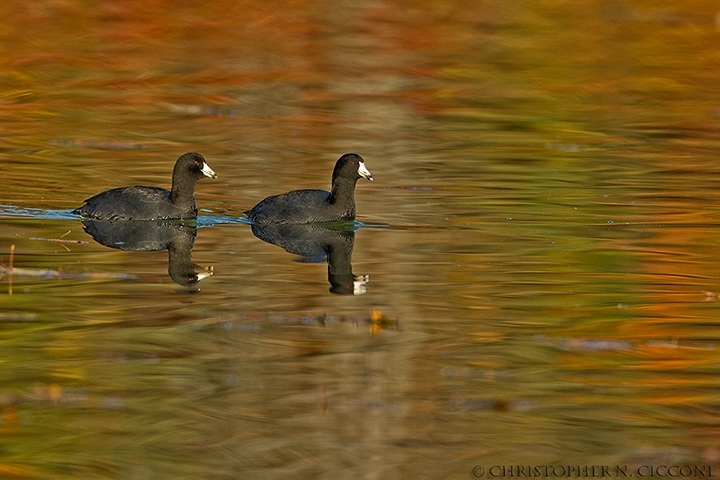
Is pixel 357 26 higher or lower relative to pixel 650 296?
higher

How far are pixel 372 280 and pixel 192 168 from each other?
412cm

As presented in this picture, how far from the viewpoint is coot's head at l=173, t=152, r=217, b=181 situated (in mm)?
15844

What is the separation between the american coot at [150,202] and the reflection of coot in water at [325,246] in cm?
88

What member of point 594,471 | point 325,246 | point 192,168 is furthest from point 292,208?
point 594,471

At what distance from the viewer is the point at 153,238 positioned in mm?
14797

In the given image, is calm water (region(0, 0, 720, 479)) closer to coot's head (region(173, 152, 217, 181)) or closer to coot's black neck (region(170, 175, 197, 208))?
coot's black neck (region(170, 175, 197, 208))

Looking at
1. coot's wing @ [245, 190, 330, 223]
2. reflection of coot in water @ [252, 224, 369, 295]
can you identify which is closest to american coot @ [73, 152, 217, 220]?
coot's wing @ [245, 190, 330, 223]

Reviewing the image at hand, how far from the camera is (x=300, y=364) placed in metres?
9.50

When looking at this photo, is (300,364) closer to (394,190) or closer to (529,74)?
(394,190)

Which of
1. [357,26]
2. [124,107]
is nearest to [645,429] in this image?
[124,107]

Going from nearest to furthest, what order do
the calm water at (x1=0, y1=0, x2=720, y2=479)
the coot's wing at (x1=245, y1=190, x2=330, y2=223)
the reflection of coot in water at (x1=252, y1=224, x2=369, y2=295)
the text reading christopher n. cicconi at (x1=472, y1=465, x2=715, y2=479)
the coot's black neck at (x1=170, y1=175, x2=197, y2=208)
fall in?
the text reading christopher n. cicconi at (x1=472, y1=465, x2=715, y2=479)
the calm water at (x1=0, y1=0, x2=720, y2=479)
the reflection of coot in water at (x1=252, y1=224, x2=369, y2=295)
the coot's wing at (x1=245, y1=190, x2=330, y2=223)
the coot's black neck at (x1=170, y1=175, x2=197, y2=208)

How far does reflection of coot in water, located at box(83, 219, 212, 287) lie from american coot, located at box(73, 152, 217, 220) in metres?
0.10

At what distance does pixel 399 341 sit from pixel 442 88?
18055mm

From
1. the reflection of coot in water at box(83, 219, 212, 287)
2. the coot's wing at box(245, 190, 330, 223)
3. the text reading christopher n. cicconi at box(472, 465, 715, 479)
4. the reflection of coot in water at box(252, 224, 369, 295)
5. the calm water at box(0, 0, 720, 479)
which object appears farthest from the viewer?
the coot's wing at box(245, 190, 330, 223)
